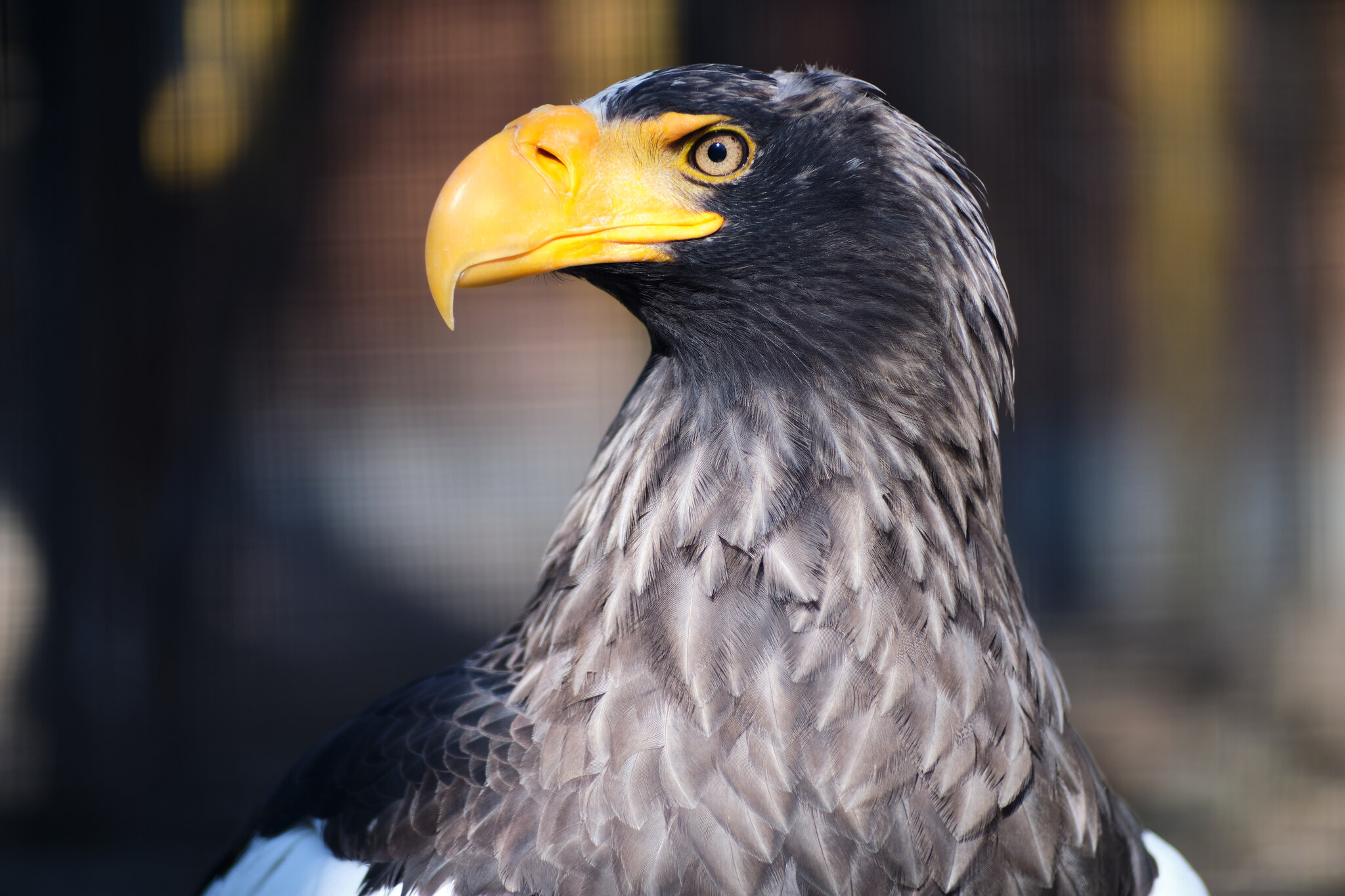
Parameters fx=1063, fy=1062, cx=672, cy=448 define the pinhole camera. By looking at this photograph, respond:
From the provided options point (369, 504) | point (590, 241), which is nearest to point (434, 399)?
point (369, 504)

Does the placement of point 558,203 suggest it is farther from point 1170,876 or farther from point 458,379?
point 458,379

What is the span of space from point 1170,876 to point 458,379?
2748mm

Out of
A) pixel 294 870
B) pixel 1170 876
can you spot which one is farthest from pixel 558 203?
pixel 1170 876

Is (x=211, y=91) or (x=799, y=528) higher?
(x=211, y=91)

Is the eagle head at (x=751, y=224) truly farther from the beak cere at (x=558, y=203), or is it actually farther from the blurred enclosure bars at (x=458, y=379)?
the blurred enclosure bars at (x=458, y=379)

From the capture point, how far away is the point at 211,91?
3.49m

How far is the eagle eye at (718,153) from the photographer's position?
1292 millimetres

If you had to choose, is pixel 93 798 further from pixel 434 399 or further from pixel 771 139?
pixel 771 139

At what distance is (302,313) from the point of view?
3.61 m

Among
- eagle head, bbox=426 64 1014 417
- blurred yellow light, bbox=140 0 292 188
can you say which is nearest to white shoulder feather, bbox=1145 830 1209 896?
eagle head, bbox=426 64 1014 417

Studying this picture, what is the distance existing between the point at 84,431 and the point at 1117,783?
3.66m

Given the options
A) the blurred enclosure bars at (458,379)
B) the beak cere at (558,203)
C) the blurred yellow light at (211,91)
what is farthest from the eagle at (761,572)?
the blurred yellow light at (211,91)

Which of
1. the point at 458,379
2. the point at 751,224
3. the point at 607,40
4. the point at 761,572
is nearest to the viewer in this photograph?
the point at 761,572

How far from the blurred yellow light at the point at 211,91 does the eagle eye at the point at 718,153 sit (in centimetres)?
273
